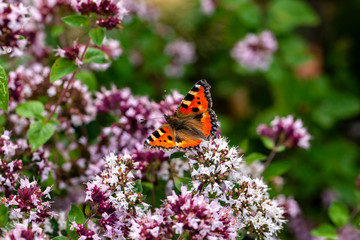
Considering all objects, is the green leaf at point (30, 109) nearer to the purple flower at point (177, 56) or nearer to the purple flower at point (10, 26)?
the purple flower at point (10, 26)

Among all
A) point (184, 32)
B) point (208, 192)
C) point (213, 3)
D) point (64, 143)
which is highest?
point (184, 32)

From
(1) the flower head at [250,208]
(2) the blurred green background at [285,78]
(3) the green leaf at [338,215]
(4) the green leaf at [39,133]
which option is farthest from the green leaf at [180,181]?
(2) the blurred green background at [285,78]

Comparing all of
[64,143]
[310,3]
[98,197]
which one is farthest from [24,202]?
[310,3]

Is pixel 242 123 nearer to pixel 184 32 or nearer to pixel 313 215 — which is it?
pixel 313 215

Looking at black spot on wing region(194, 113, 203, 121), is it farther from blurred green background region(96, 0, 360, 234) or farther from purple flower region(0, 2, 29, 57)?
blurred green background region(96, 0, 360, 234)

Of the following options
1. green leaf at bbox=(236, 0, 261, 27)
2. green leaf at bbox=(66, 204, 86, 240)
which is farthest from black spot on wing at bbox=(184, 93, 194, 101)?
green leaf at bbox=(236, 0, 261, 27)

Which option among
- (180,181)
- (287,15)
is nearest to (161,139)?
(180,181)

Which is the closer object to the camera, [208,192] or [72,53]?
[208,192]
